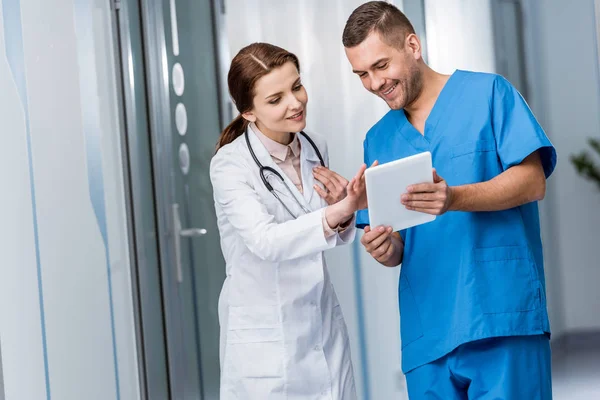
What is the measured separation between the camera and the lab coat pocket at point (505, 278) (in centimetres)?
158

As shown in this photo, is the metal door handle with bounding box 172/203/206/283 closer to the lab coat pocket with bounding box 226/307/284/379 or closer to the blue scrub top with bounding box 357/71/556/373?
the lab coat pocket with bounding box 226/307/284/379

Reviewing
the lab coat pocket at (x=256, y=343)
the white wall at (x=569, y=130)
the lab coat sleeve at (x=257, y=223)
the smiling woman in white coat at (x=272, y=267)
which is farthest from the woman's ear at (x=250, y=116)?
the white wall at (x=569, y=130)

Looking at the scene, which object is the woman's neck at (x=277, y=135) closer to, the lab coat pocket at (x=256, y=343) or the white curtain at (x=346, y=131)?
the lab coat pocket at (x=256, y=343)

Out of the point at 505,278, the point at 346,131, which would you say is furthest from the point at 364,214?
the point at 346,131

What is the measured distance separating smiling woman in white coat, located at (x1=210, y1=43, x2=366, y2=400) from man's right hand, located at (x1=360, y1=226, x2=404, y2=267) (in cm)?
10

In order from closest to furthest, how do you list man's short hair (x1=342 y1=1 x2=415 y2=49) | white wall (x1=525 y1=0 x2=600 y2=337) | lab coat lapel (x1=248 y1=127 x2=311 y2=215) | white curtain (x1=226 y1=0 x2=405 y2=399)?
man's short hair (x1=342 y1=1 x2=415 y2=49) < lab coat lapel (x1=248 y1=127 x2=311 y2=215) < white wall (x1=525 y1=0 x2=600 y2=337) < white curtain (x1=226 y1=0 x2=405 y2=399)

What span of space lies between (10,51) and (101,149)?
1.78 ft

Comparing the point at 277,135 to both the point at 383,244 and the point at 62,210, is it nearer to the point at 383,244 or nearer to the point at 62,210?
the point at 383,244

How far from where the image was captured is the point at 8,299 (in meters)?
1.85

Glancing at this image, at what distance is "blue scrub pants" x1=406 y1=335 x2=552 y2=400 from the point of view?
5.04ft

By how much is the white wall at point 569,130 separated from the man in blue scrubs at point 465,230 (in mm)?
979

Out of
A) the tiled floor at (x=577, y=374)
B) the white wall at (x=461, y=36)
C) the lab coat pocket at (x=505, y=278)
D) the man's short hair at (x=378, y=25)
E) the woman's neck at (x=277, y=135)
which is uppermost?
the white wall at (x=461, y=36)

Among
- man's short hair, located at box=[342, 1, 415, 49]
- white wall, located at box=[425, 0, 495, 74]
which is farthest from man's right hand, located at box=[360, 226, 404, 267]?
Answer: white wall, located at box=[425, 0, 495, 74]

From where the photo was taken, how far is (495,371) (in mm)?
1550
